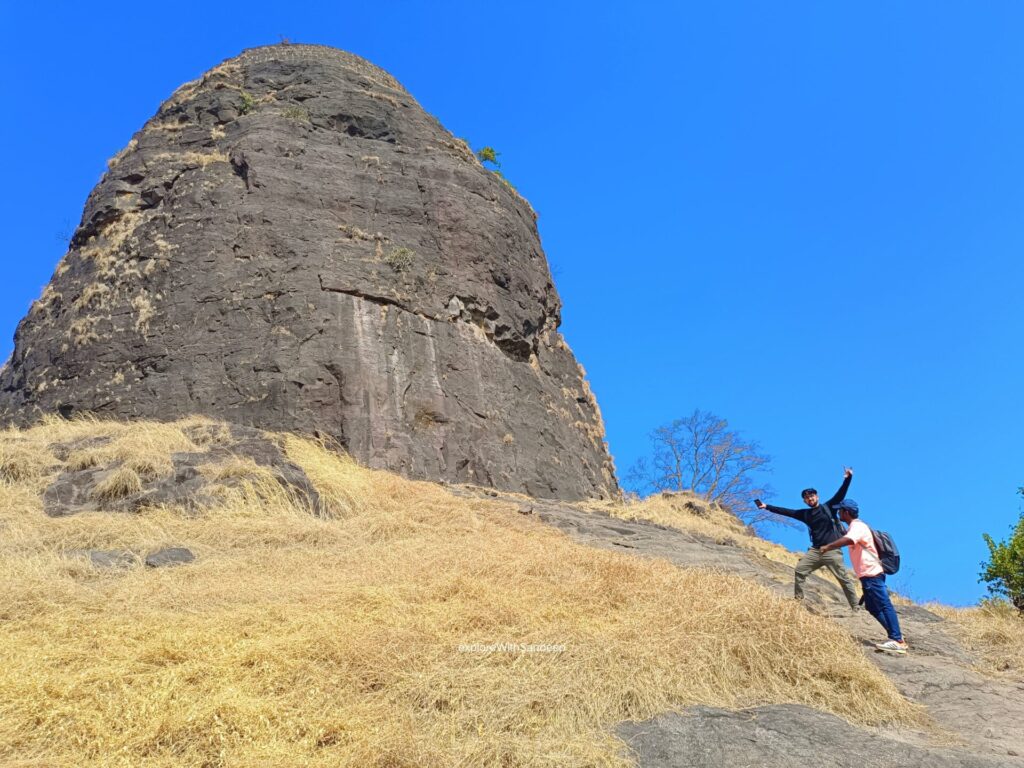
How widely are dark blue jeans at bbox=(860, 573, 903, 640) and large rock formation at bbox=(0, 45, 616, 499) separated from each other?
813cm

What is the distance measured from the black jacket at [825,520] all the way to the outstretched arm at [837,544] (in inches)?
3.3

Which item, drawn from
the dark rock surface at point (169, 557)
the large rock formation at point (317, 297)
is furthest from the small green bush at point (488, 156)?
the dark rock surface at point (169, 557)

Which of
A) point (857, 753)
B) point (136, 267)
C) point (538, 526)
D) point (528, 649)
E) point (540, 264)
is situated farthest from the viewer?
point (540, 264)

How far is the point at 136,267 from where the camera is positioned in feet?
56.2

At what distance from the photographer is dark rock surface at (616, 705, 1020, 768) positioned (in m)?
5.53

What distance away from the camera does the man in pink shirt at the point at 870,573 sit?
8414 mm

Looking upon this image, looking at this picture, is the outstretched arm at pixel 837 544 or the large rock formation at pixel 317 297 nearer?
the outstretched arm at pixel 837 544

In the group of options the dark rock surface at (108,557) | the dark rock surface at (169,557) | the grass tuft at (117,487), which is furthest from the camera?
the grass tuft at (117,487)

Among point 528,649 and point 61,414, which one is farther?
point 61,414

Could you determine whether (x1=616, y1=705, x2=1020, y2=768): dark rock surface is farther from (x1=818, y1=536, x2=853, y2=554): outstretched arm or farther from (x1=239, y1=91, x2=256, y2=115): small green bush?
(x1=239, y1=91, x2=256, y2=115): small green bush

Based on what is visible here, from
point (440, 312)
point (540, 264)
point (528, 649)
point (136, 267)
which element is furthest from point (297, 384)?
point (528, 649)

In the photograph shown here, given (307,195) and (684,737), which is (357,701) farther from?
(307,195)

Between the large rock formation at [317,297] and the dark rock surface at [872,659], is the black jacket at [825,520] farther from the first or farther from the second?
the large rock formation at [317,297]

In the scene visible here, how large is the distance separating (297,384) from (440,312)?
3495 mm
